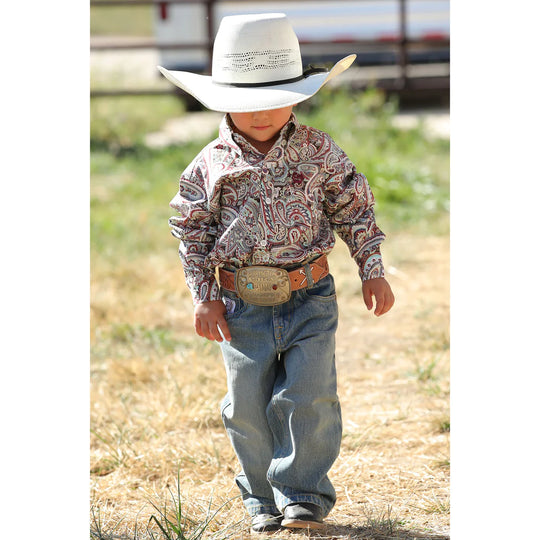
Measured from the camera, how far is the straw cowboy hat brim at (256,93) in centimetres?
209

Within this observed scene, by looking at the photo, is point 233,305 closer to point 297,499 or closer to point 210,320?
point 210,320

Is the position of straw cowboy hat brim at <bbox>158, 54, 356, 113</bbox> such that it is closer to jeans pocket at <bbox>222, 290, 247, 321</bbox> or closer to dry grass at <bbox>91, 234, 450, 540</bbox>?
jeans pocket at <bbox>222, 290, 247, 321</bbox>

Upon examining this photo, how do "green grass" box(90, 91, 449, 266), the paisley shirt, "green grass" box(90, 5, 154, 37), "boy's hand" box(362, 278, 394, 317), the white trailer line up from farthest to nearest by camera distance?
"green grass" box(90, 5, 154, 37), the white trailer, "green grass" box(90, 91, 449, 266), "boy's hand" box(362, 278, 394, 317), the paisley shirt

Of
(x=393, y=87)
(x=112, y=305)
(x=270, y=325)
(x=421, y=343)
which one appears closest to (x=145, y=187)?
(x=112, y=305)

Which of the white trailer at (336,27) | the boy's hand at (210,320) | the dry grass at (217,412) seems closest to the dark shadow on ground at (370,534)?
the dry grass at (217,412)

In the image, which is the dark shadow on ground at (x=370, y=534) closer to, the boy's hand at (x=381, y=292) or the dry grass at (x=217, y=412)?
the dry grass at (x=217, y=412)

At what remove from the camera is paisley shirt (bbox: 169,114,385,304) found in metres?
2.20

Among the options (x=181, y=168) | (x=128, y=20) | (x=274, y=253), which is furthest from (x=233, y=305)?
(x=128, y=20)

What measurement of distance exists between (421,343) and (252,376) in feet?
6.07

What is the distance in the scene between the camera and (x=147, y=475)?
2.85 metres

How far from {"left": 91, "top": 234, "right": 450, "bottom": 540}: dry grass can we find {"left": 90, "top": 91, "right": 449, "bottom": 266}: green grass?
86cm

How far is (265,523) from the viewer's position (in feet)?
7.59

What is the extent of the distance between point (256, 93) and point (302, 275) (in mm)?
476

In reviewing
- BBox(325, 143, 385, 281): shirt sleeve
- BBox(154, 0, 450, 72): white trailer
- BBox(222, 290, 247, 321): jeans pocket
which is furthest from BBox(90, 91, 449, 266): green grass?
BBox(325, 143, 385, 281): shirt sleeve
